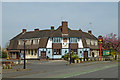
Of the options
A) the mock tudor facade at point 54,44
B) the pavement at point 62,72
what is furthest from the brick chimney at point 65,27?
the pavement at point 62,72

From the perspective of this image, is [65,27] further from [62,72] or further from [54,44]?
[62,72]

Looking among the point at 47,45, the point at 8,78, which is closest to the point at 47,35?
the point at 47,45

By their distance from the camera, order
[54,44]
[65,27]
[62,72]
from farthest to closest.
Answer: [65,27]
[54,44]
[62,72]

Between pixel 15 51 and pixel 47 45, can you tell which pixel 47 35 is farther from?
pixel 15 51

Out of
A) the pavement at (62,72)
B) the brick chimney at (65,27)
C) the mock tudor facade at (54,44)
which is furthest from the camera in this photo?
the brick chimney at (65,27)

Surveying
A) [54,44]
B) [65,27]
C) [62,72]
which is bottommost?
[62,72]

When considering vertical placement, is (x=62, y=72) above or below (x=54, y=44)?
below

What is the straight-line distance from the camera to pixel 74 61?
37656mm

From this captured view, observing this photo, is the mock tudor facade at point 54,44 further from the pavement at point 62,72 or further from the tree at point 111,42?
the pavement at point 62,72

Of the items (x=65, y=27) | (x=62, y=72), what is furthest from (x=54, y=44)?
(x=62, y=72)

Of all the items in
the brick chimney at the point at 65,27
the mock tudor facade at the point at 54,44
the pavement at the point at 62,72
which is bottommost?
the pavement at the point at 62,72

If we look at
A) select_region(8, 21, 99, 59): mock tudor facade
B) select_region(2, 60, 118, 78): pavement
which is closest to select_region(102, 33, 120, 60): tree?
select_region(8, 21, 99, 59): mock tudor facade

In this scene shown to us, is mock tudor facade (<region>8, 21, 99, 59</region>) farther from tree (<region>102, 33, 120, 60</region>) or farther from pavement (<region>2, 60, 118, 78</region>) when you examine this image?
pavement (<region>2, 60, 118, 78</region>)

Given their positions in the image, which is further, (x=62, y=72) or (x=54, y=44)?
(x=54, y=44)
